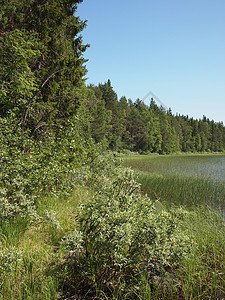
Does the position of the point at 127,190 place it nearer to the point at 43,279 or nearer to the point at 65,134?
the point at 43,279

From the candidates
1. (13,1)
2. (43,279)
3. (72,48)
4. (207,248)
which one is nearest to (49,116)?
(13,1)

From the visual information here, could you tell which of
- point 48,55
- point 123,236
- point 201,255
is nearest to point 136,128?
point 48,55

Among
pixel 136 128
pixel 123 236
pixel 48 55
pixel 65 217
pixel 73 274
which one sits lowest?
pixel 73 274

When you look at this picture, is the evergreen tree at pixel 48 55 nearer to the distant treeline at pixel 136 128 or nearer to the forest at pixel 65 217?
the forest at pixel 65 217

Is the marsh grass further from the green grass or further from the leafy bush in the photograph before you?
the leafy bush

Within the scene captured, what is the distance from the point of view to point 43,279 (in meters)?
2.94

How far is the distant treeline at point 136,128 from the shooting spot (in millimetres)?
40344

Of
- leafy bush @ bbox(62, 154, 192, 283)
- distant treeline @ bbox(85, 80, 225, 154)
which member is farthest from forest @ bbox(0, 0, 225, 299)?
distant treeline @ bbox(85, 80, 225, 154)

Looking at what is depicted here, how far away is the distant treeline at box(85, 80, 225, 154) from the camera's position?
A: 4034 centimetres

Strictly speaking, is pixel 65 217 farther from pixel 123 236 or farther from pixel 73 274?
pixel 123 236

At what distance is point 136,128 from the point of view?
58.2 meters

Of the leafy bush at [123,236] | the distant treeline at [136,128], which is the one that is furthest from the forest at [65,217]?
the distant treeline at [136,128]

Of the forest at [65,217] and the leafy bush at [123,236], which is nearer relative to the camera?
the leafy bush at [123,236]

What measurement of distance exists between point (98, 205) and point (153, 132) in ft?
193
